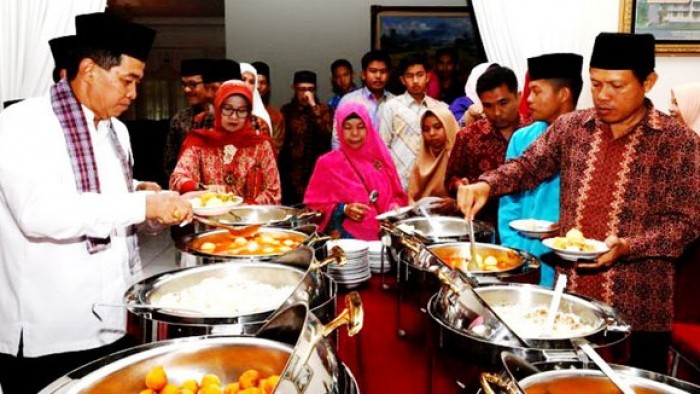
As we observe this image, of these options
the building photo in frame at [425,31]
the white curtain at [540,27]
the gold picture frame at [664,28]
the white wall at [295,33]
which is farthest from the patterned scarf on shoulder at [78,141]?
the building photo in frame at [425,31]

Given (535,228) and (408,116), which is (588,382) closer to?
(535,228)

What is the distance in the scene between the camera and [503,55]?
4117 mm

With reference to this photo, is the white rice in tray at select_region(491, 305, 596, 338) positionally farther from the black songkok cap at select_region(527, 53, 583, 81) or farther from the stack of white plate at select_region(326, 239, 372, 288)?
the black songkok cap at select_region(527, 53, 583, 81)

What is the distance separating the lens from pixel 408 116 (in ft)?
12.9

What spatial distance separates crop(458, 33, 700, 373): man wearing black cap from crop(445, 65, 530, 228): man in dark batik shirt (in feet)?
3.24

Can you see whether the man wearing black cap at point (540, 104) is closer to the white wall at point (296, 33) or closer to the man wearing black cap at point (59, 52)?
the man wearing black cap at point (59, 52)

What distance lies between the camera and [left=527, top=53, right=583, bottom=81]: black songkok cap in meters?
2.41

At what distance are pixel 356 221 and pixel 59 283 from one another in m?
1.42

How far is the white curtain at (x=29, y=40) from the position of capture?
3.06 metres

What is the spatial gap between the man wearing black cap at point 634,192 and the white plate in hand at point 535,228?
9 centimetres

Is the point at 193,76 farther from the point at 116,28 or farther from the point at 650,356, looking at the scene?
the point at 650,356

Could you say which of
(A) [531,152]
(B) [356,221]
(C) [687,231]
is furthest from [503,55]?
(C) [687,231]

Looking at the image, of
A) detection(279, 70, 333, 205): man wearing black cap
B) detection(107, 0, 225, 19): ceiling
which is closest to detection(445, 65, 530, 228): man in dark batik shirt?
detection(279, 70, 333, 205): man wearing black cap

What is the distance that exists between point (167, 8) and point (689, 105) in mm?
10306
